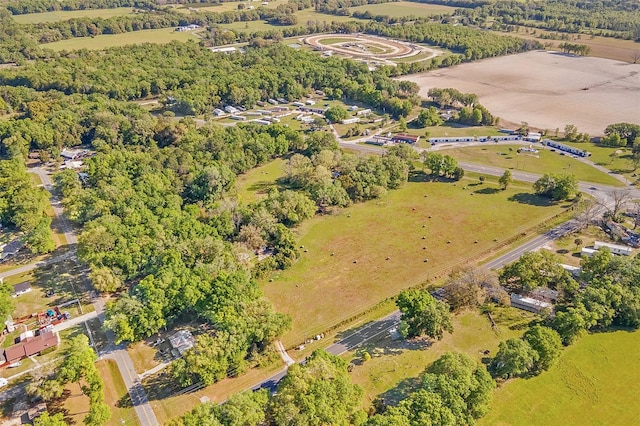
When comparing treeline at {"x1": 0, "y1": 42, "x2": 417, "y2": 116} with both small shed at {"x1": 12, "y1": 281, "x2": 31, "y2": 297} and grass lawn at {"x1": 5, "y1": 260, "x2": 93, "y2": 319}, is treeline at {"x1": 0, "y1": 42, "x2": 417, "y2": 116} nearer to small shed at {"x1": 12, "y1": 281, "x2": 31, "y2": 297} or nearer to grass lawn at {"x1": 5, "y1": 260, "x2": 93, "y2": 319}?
grass lawn at {"x1": 5, "y1": 260, "x2": 93, "y2": 319}

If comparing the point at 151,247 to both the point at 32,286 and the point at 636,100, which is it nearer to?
the point at 32,286

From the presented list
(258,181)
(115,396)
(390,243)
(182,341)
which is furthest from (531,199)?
(115,396)

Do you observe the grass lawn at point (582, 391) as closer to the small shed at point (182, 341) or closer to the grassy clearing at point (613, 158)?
the small shed at point (182, 341)

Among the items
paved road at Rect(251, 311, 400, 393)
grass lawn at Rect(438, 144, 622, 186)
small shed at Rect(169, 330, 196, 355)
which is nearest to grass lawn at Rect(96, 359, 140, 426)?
small shed at Rect(169, 330, 196, 355)

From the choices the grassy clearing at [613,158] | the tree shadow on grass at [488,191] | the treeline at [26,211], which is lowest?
the tree shadow on grass at [488,191]

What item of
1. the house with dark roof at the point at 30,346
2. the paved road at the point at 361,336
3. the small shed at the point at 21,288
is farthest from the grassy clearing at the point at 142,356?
the small shed at the point at 21,288

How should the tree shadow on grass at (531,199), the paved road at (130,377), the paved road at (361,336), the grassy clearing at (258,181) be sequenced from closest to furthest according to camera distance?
the paved road at (130,377) → the paved road at (361,336) → the tree shadow on grass at (531,199) → the grassy clearing at (258,181)
